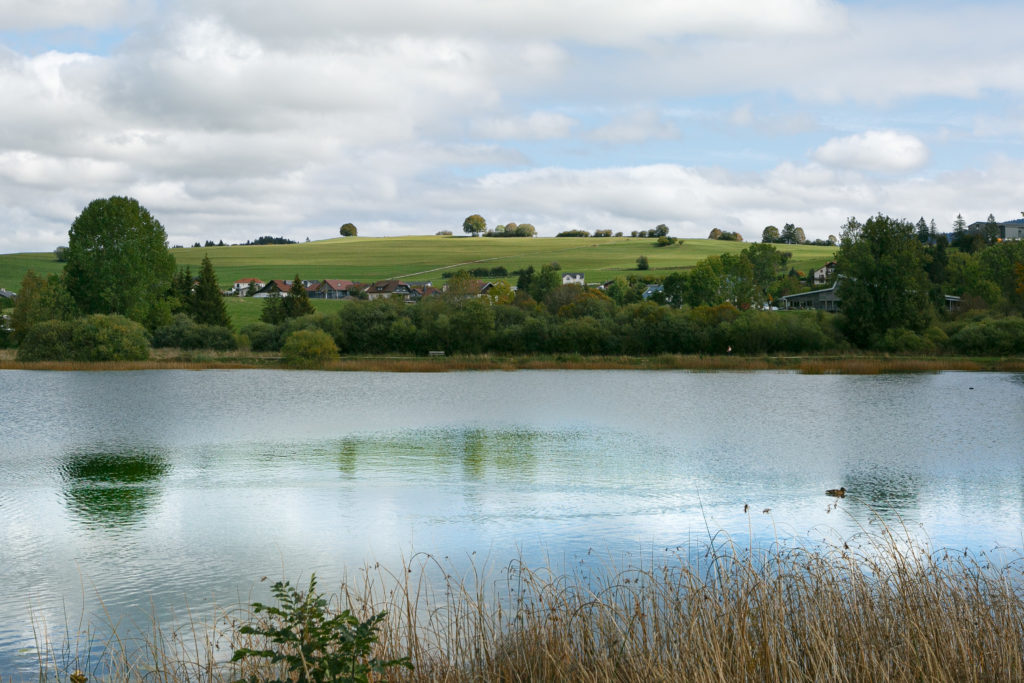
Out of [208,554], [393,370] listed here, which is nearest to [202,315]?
[393,370]

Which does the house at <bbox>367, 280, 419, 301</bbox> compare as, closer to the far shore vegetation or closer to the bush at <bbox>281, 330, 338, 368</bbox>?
the far shore vegetation

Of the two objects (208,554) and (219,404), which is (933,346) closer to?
(219,404)

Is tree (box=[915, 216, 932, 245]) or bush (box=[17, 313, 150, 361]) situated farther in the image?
tree (box=[915, 216, 932, 245])

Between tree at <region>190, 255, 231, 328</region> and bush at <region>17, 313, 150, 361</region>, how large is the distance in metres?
18.2

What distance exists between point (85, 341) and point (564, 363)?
30616 millimetres

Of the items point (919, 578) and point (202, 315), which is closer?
point (919, 578)

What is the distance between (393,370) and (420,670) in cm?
4888

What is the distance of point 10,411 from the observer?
2972 cm

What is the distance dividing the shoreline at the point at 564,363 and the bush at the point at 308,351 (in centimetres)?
63

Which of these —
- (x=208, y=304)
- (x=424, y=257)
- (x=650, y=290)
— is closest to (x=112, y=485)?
(x=208, y=304)

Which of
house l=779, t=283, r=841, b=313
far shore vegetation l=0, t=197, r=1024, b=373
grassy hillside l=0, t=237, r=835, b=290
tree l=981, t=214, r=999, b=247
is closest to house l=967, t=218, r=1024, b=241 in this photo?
tree l=981, t=214, r=999, b=247

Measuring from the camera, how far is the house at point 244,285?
112688 millimetres

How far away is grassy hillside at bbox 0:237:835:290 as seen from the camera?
12125cm

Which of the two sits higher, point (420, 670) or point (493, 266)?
point (493, 266)
